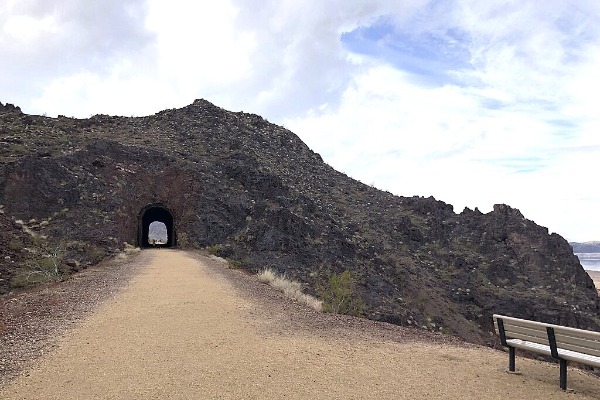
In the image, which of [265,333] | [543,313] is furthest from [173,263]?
[543,313]

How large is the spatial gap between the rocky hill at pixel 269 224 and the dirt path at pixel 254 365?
15.4 metres

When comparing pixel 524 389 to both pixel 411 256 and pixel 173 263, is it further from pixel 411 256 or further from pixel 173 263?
pixel 411 256

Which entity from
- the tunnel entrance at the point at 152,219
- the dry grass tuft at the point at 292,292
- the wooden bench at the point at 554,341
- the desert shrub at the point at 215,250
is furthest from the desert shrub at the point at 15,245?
the wooden bench at the point at 554,341

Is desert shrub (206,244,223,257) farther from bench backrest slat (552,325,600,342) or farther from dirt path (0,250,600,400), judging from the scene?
bench backrest slat (552,325,600,342)

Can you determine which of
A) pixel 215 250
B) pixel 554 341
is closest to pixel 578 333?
pixel 554 341

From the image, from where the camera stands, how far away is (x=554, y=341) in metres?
6.57

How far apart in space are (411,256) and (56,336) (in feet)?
111

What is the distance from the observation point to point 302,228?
116ft

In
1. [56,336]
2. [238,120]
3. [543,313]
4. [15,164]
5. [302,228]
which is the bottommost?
[543,313]

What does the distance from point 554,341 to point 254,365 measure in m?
4.42

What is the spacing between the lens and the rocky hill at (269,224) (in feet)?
100

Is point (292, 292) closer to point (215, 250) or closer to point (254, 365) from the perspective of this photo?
point (254, 365)

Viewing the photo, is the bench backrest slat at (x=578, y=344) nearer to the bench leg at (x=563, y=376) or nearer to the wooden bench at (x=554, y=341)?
the wooden bench at (x=554, y=341)

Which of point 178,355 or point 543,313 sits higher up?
point 178,355
